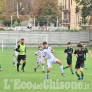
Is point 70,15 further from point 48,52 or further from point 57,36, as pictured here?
point 48,52

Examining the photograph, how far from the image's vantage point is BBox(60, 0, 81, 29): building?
276 feet

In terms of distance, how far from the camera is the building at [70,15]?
276ft

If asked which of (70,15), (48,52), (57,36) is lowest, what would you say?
(57,36)

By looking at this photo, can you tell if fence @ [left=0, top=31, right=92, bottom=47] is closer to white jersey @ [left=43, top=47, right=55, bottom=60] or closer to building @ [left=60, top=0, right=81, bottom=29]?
building @ [left=60, top=0, right=81, bottom=29]

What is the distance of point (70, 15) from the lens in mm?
89188

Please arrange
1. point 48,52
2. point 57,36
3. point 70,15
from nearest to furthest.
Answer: point 48,52 → point 57,36 → point 70,15

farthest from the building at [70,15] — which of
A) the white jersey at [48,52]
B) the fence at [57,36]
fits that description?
the white jersey at [48,52]

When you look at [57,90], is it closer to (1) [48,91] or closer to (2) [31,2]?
(1) [48,91]

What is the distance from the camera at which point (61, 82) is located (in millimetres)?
17219

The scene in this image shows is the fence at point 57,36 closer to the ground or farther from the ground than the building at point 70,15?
closer to the ground

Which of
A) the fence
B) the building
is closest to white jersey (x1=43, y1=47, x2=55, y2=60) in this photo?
the fence

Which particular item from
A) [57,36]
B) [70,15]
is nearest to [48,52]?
[57,36]

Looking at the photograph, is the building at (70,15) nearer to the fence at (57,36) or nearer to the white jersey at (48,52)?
the fence at (57,36)

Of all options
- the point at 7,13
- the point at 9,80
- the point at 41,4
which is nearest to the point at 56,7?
the point at 41,4
